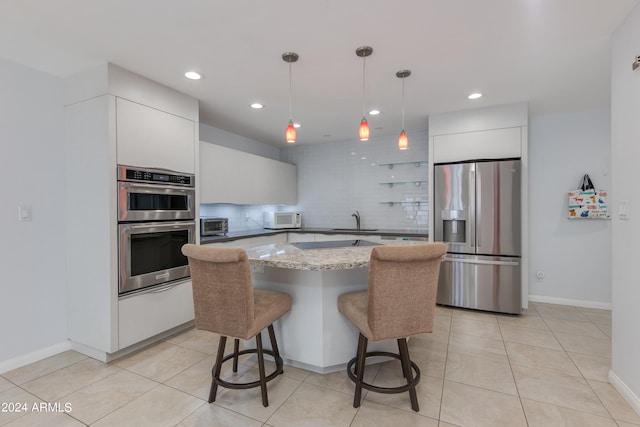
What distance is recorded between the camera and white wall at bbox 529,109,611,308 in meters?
3.71

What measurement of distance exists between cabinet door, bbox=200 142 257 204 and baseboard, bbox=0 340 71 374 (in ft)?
6.02

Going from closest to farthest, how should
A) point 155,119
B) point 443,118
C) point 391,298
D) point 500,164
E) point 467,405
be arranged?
point 391,298
point 467,405
point 155,119
point 500,164
point 443,118

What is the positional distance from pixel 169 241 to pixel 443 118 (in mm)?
3456

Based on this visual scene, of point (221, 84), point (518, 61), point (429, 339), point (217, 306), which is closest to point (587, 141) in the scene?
point (518, 61)

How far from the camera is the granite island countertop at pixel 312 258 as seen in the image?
174 centimetres

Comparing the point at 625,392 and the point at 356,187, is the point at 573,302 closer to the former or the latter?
the point at 625,392

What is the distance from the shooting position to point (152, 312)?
2721mm

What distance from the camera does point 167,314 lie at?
112 inches

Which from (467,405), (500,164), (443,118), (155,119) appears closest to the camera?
(467,405)

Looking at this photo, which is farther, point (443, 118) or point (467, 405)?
point (443, 118)

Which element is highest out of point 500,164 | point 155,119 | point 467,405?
point 155,119

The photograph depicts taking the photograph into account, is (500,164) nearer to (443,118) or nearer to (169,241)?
(443,118)

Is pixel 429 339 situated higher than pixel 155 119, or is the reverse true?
pixel 155 119

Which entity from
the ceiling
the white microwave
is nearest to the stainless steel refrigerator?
the ceiling
